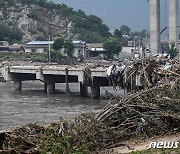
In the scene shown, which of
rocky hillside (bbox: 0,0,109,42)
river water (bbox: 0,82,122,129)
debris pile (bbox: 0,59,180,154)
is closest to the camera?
debris pile (bbox: 0,59,180,154)

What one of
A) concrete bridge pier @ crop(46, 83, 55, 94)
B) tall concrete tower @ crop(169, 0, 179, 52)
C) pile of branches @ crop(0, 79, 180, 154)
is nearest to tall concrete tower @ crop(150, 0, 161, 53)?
tall concrete tower @ crop(169, 0, 179, 52)

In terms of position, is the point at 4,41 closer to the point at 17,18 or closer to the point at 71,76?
the point at 17,18

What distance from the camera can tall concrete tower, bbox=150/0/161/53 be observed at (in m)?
80.8

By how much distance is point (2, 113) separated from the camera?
1291 inches

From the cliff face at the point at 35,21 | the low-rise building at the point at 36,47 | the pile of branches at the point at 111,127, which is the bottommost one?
the pile of branches at the point at 111,127

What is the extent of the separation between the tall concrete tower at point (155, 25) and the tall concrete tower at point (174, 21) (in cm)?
309

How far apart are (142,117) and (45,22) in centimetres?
12241

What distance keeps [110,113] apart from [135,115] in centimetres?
71

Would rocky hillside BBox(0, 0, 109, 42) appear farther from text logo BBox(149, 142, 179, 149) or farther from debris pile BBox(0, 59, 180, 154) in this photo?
text logo BBox(149, 142, 179, 149)

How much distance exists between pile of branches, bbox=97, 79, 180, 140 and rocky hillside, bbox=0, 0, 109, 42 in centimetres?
10681

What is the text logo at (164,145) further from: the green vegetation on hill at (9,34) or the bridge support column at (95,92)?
the green vegetation on hill at (9,34)

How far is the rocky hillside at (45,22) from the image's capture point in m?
127

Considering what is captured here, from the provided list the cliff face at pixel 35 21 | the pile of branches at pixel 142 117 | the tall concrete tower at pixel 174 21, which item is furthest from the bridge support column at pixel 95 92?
the cliff face at pixel 35 21

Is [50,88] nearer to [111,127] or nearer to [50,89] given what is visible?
[50,89]
